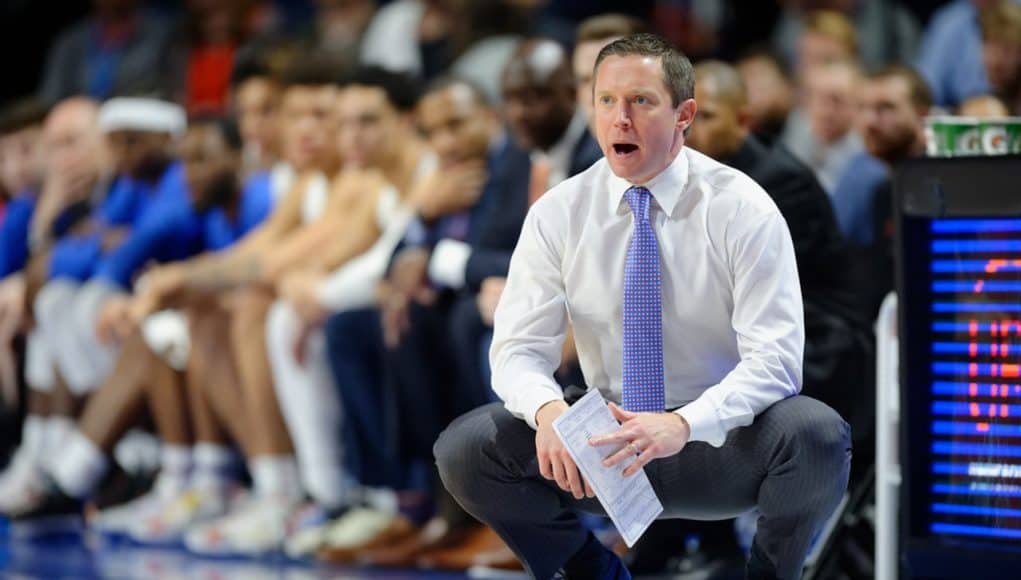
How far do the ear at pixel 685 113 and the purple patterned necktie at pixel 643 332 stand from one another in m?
0.19

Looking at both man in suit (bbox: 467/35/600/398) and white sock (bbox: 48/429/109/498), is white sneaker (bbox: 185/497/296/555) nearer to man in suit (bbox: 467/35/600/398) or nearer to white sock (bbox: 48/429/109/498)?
white sock (bbox: 48/429/109/498)

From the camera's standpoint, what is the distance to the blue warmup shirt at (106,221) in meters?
5.81

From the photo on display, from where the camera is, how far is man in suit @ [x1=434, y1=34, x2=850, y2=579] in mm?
2441

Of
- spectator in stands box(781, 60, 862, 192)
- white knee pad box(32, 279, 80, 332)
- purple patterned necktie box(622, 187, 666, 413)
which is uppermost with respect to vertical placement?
spectator in stands box(781, 60, 862, 192)

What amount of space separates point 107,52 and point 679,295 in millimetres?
4969

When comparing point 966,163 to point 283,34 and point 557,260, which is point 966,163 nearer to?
point 557,260

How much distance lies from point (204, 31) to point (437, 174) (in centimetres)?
238

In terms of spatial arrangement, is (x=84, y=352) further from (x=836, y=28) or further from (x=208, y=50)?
(x=836, y=28)

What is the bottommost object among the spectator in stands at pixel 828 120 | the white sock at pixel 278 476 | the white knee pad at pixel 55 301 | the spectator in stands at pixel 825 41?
the white sock at pixel 278 476

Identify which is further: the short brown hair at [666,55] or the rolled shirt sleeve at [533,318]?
the rolled shirt sleeve at [533,318]

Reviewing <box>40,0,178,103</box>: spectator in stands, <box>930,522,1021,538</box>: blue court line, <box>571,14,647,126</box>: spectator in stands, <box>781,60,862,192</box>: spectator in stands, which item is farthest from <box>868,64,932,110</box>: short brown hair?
<box>40,0,178,103</box>: spectator in stands

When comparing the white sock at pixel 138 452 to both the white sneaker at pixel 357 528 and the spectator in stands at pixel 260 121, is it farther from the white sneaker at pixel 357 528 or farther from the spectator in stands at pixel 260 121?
the white sneaker at pixel 357 528

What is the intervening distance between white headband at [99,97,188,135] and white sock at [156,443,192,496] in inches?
47.4

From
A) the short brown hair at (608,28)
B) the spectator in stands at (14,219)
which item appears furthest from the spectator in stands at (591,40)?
the spectator in stands at (14,219)
